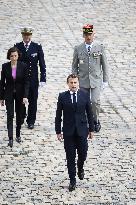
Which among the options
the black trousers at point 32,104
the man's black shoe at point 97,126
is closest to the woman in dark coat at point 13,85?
the black trousers at point 32,104

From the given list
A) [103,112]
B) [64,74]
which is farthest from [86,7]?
[103,112]

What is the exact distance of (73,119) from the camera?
8648 mm

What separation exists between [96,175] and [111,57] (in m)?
6.69

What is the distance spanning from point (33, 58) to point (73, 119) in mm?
2699

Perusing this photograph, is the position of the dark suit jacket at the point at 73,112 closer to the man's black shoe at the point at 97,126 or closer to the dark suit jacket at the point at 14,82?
the dark suit jacket at the point at 14,82

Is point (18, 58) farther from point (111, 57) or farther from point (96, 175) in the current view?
point (111, 57)

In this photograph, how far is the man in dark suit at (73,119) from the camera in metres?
8.59

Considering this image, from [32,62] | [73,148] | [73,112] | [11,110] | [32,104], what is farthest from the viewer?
[32,104]

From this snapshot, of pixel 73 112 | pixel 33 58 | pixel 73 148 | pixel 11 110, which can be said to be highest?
pixel 33 58

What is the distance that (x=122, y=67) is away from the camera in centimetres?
1489

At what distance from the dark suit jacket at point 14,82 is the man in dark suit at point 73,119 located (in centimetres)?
172

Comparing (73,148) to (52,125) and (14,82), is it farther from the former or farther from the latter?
(52,125)

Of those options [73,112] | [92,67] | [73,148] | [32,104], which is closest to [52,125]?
[32,104]

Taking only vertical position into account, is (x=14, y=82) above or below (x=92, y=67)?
below
